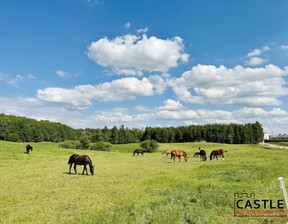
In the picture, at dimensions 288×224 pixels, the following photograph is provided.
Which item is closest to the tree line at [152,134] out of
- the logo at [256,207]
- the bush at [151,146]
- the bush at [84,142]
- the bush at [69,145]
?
the bush at [84,142]

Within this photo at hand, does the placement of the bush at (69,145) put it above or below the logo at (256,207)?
below

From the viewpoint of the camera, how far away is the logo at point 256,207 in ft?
26.4

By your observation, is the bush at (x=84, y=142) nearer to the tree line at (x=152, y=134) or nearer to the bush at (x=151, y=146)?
the tree line at (x=152, y=134)

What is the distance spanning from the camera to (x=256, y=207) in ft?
28.6

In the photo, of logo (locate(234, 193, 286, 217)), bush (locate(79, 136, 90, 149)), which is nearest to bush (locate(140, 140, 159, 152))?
bush (locate(79, 136, 90, 149))

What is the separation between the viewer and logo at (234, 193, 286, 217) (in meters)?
8.05

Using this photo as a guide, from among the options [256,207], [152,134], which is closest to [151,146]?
[256,207]

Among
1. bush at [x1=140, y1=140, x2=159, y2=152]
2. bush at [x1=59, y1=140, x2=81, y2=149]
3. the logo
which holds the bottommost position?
bush at [x1=59, y1=140, x2=81, y2=149]

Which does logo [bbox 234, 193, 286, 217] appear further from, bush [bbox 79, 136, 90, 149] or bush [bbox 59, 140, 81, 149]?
bush [bbox 79, 136, 90, 149]

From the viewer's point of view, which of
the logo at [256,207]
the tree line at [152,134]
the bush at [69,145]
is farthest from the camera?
the tree line at [152,134]

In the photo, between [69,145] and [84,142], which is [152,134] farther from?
[69,145]

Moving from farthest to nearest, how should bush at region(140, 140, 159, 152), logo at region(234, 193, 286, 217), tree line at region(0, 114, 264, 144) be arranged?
tree line at region(0, 114, 264, 144)
bush at region(140, 140, 159, 152)
logo at region(234, 193, 286, 217)

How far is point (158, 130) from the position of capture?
167000 millimetres

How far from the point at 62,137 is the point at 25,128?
110 ft
